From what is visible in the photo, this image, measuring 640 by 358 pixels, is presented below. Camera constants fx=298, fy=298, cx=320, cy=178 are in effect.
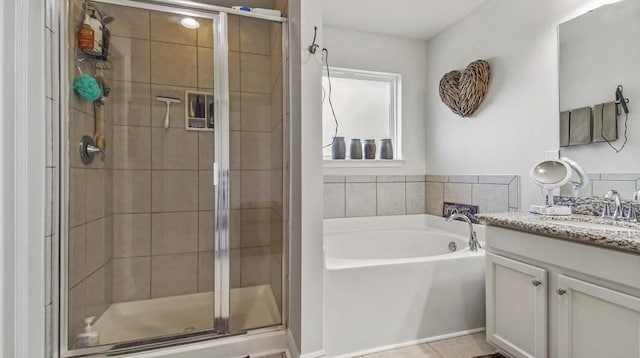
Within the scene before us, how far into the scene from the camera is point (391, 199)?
2832mm

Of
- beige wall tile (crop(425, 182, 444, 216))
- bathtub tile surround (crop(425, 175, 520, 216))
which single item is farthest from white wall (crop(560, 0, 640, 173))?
beige wall tile (crop(425, 182, 444, 216))

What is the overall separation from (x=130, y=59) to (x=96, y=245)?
1237 millimetres

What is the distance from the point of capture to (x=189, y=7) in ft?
5.67

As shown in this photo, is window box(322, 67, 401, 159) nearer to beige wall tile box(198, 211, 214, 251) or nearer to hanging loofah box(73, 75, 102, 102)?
beige wall tile box(198, 211, 214, 251)

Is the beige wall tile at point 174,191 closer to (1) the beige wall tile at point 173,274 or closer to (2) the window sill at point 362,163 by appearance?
(1) the beige wall tile at point 173,274

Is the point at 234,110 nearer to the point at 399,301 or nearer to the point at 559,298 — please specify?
the point at 399,301

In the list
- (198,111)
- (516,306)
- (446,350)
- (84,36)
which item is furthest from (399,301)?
(84,36)

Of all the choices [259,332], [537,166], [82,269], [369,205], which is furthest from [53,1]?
[537,166]

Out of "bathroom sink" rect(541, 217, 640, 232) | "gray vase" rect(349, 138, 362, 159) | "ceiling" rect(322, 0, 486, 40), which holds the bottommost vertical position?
"bathroom sink" rect(541, 217, 640, 232)

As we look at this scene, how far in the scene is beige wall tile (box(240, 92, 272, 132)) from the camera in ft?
6.98

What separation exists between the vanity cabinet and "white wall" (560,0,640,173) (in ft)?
2.57

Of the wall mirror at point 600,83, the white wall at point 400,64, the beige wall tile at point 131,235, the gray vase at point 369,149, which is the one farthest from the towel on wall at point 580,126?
the beige wall tile at point 131,235

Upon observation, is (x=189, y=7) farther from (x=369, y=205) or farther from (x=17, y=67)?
(x=369, y=205)

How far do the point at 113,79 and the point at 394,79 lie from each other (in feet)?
7.57
